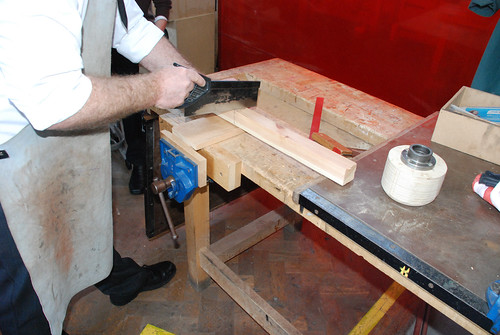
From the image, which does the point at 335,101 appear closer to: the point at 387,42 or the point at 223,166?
the point at 223,166

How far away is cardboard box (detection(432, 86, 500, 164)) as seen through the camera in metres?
1.08

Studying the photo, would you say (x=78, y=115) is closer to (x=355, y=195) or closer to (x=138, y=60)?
(x=138, y=60)

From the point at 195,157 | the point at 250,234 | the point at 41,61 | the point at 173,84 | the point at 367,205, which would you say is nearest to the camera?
the point at 41,61

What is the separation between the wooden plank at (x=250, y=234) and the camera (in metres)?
1.88

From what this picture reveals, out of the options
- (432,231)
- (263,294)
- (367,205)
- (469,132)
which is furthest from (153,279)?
(469,132)

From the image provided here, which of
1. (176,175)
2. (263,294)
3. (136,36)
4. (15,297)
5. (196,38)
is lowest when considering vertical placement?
(263,294)

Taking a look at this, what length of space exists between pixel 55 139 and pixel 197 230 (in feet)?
2.38

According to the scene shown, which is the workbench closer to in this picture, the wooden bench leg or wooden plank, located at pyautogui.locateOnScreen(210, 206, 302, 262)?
the wooden bench leg

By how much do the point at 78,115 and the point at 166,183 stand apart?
0.41 metres

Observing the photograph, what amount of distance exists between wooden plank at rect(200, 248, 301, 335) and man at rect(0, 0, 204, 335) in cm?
44

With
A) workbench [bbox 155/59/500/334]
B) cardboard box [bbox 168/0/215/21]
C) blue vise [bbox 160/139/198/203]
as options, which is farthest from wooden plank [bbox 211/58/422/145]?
cardboard box [bbox 168/0/215/21]

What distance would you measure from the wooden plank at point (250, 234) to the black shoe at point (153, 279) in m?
0.29

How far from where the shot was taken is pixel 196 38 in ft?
11.9

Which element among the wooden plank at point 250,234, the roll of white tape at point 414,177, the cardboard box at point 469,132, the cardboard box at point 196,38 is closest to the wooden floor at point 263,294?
the wooden plank at point 250,234
